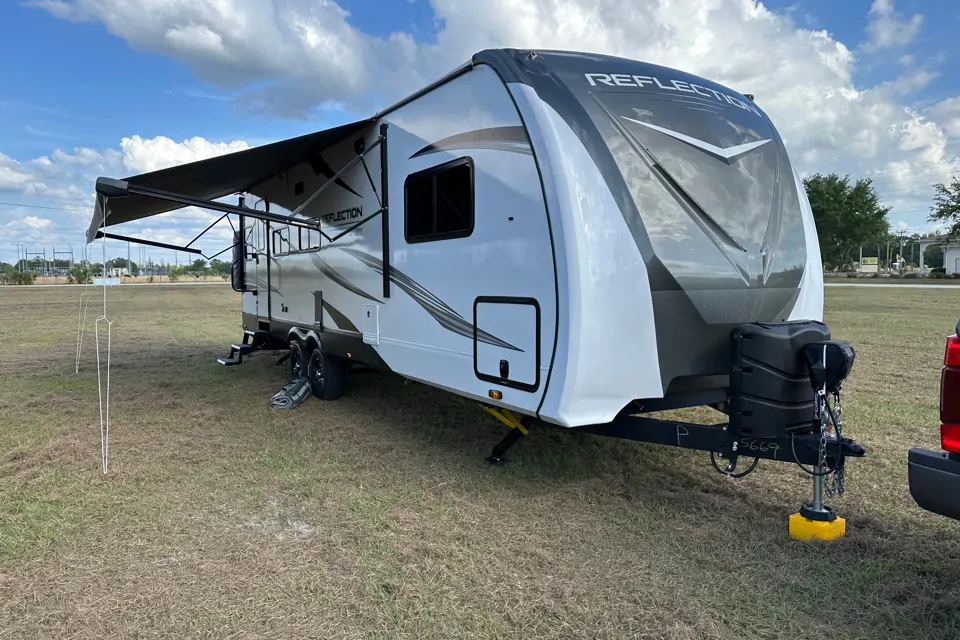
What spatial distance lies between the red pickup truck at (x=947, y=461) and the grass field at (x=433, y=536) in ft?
2.08

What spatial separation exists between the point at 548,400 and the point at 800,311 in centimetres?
197

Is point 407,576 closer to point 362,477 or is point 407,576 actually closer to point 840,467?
point 362,477

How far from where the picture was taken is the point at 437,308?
486 centimetres

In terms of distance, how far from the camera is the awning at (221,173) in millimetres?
6000

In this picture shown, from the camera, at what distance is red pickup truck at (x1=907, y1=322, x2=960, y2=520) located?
8.57 ft

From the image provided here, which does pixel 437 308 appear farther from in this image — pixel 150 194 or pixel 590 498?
pixel 150 194

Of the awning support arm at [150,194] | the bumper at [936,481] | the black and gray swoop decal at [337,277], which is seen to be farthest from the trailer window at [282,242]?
the bumper at [936,481]

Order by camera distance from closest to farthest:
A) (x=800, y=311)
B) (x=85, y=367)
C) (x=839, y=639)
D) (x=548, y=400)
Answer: (x=839, y=639)
(x=548, y=400)
(x=800, y=311)
(x=85, y=367)

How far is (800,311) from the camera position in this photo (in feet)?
14.4

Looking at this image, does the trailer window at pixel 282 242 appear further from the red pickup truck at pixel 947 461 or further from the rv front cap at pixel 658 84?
the red pickup truck at pixel 947 461

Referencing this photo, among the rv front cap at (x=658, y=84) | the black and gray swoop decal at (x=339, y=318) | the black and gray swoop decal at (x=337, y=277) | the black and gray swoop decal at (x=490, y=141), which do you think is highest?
the rv front cap at (x=658, y=84)

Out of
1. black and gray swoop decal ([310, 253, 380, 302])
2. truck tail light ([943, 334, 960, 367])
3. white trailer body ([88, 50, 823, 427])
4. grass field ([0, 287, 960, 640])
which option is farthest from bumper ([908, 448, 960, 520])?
black and gray swoop decal ([310, 253, 380, 302])

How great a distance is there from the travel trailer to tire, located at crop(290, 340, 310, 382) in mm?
2854

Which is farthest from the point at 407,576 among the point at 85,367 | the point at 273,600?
the point at 85,367
